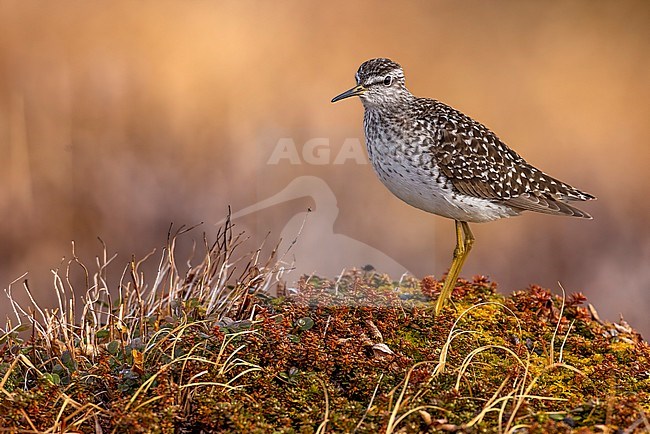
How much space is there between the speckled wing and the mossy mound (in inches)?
31.4

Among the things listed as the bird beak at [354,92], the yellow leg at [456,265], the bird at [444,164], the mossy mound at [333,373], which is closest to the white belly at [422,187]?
the bird at [444,164]

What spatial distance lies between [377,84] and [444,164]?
30.9 inches

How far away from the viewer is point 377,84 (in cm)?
596

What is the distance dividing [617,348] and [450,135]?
1800 mm


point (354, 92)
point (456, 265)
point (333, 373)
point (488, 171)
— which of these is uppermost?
point (354, 92)

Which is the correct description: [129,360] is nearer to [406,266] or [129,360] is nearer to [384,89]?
[384,89]

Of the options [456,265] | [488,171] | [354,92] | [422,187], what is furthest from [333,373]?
[354,92]

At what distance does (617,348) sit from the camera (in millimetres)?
5379

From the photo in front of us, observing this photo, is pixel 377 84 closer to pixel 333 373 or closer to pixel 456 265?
pixel 456 265

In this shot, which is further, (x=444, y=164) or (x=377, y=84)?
(x=377, y=84)

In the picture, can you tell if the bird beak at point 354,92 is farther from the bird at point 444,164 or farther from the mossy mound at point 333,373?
the mossy mound at point 333,373

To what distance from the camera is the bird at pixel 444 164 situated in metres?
5.64

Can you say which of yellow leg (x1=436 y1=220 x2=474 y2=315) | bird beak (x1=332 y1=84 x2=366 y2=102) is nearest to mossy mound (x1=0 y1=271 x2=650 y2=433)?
yellow leg (x1=436 y1=220 x2=474 y2=315)

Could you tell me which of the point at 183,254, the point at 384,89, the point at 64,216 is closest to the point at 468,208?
the point at 384,89
